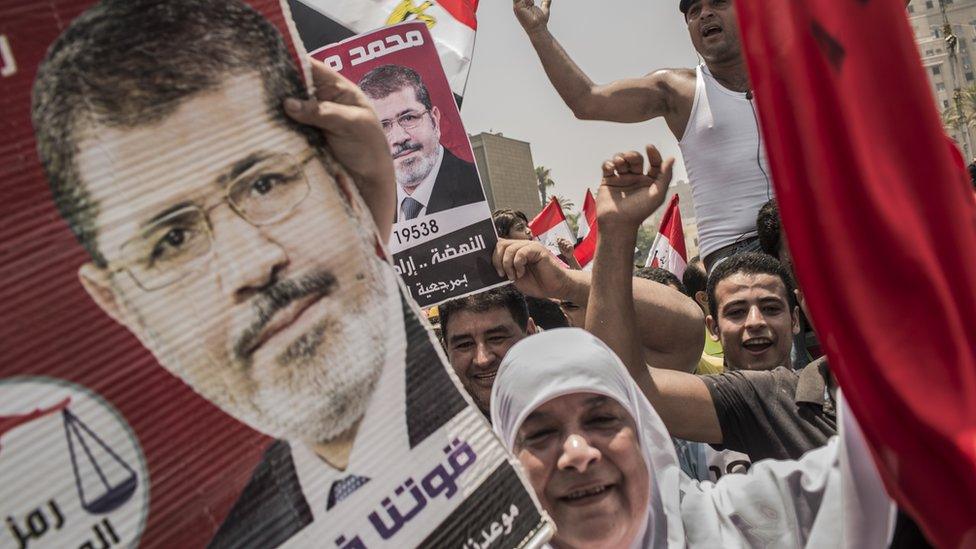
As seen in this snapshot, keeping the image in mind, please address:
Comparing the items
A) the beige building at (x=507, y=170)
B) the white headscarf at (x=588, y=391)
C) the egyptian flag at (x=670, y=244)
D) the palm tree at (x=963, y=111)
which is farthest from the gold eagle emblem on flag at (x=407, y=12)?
the palm tree at (x=963, y=111)

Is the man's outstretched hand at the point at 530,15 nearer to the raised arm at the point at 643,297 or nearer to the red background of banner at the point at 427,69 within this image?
the red background of banner at the point at 427,69

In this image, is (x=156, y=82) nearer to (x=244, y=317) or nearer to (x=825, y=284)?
(x=244, y=317)

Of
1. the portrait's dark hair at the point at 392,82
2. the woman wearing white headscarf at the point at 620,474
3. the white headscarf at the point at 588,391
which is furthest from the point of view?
the portrait's dark hair at the point at 392,82

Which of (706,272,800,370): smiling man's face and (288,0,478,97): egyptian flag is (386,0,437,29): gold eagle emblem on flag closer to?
(288,0,478,97): egyptian flag

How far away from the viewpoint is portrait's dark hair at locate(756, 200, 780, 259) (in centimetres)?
327

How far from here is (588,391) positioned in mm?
2162

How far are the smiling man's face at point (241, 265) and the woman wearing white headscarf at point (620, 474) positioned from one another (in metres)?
0.88

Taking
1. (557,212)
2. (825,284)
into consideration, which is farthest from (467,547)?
(557,212)

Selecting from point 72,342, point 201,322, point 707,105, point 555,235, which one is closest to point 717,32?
point 707,105

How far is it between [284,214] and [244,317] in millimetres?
160

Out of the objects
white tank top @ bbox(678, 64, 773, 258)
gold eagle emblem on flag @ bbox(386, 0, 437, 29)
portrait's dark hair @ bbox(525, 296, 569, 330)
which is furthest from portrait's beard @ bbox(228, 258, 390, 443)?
portrait's dark hair @ bbox(525, 296, 569, 330)

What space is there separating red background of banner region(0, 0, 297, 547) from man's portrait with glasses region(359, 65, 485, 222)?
181 centimetres

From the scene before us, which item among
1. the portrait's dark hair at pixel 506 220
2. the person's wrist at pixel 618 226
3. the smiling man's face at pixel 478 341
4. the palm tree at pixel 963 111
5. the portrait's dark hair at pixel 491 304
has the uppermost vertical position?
the person's wrist at pixel 618 226

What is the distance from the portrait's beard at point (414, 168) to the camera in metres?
3.00
